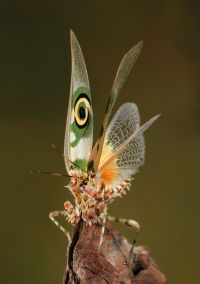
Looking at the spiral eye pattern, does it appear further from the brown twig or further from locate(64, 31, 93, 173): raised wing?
the brown twig

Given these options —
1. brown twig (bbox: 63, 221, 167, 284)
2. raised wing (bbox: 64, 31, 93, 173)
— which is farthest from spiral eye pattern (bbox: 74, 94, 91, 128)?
brown twig (bbox: 63, 221, 167, 284)

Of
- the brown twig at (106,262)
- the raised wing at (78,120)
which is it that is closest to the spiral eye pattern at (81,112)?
the raised wing at (78,120)

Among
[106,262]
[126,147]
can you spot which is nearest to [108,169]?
[126,147]

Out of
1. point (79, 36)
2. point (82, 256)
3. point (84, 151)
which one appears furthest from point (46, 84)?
point (82, 256)

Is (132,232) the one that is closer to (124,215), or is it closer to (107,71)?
(124,215)

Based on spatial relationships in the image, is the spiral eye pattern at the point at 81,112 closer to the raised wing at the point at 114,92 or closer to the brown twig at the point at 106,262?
the raised wing at the point at 114,92

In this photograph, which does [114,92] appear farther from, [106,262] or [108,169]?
[106,262]
